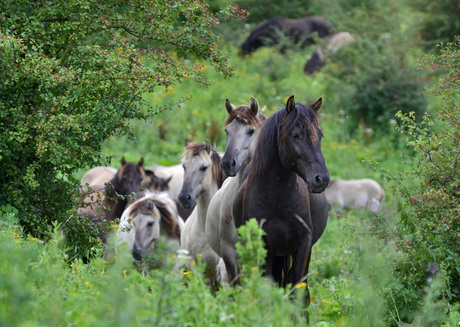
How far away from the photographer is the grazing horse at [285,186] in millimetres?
5352

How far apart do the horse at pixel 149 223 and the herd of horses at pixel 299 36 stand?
43.9ft

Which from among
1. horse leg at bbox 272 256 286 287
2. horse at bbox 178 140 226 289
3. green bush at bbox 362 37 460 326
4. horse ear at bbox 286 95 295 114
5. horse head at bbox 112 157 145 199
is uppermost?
horse ear at bbox 286 95 295 114

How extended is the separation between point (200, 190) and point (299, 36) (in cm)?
1780

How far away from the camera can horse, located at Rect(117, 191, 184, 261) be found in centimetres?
830

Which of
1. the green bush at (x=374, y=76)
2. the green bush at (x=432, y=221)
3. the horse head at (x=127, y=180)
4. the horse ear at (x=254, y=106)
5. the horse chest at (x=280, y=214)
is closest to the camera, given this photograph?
the horse chest at (x=280, y=214)

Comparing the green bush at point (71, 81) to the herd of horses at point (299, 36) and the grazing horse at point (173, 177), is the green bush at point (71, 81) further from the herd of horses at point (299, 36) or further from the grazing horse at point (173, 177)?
the herd of horses at point (299, 36)

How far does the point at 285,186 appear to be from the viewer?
558cm

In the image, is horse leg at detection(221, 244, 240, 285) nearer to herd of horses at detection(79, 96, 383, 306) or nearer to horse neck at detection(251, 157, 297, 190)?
herd of horses at detection(79, 96, 383, 306)

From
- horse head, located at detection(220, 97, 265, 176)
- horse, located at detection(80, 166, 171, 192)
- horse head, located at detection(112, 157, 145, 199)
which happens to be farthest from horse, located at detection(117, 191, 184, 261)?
horse, located at detection(80, 166, 171, 192)

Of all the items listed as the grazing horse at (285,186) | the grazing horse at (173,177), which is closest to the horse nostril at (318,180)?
the grazing horse at (285,186)

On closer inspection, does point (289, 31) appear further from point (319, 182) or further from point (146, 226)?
point (319, 182)

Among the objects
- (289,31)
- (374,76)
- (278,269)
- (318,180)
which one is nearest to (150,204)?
(278,269)

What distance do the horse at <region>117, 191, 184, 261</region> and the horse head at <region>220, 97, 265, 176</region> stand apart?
7.54 ft

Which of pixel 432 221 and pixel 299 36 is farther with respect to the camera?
pixel 299 36
